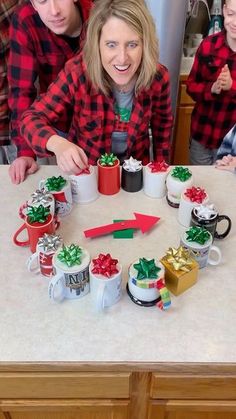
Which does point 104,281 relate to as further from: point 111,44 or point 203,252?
point 111,44

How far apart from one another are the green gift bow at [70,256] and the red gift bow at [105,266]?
1.4 inches

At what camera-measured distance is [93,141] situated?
1.30 meters

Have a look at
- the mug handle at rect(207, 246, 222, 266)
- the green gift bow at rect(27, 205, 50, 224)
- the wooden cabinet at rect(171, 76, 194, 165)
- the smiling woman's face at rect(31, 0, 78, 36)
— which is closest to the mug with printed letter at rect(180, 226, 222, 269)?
the mug handle at rect(207, 246, 222, 266)

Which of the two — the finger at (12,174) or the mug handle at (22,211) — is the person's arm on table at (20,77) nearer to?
the finger at (12,174)

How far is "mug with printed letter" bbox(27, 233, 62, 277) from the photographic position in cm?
88

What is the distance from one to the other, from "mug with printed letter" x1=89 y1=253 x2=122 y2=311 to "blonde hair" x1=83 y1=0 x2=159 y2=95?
567 mm

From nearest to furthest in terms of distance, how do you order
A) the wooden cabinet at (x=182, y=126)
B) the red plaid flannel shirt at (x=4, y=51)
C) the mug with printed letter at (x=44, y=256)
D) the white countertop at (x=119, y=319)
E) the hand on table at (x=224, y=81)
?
the white countertop at (x=119, y=319), the mug with printed letter at (x=44, y=256), the red plaid flannel shirt at (x=4, y=51), the hand on table at (x=224, y=81), the wooden cabinet at (x=182, y=126)

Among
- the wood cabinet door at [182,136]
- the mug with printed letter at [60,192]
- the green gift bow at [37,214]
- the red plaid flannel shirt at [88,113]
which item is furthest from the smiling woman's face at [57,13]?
the wood cabinet door at [182,136]

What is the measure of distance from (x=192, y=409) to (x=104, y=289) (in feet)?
1.19

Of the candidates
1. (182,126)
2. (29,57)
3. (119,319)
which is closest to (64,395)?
(119,319)

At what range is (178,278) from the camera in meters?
0.84

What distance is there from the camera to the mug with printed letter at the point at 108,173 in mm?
1099

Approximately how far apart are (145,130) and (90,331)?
0.73 metres

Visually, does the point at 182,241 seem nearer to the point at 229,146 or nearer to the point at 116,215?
the point at 116,215
